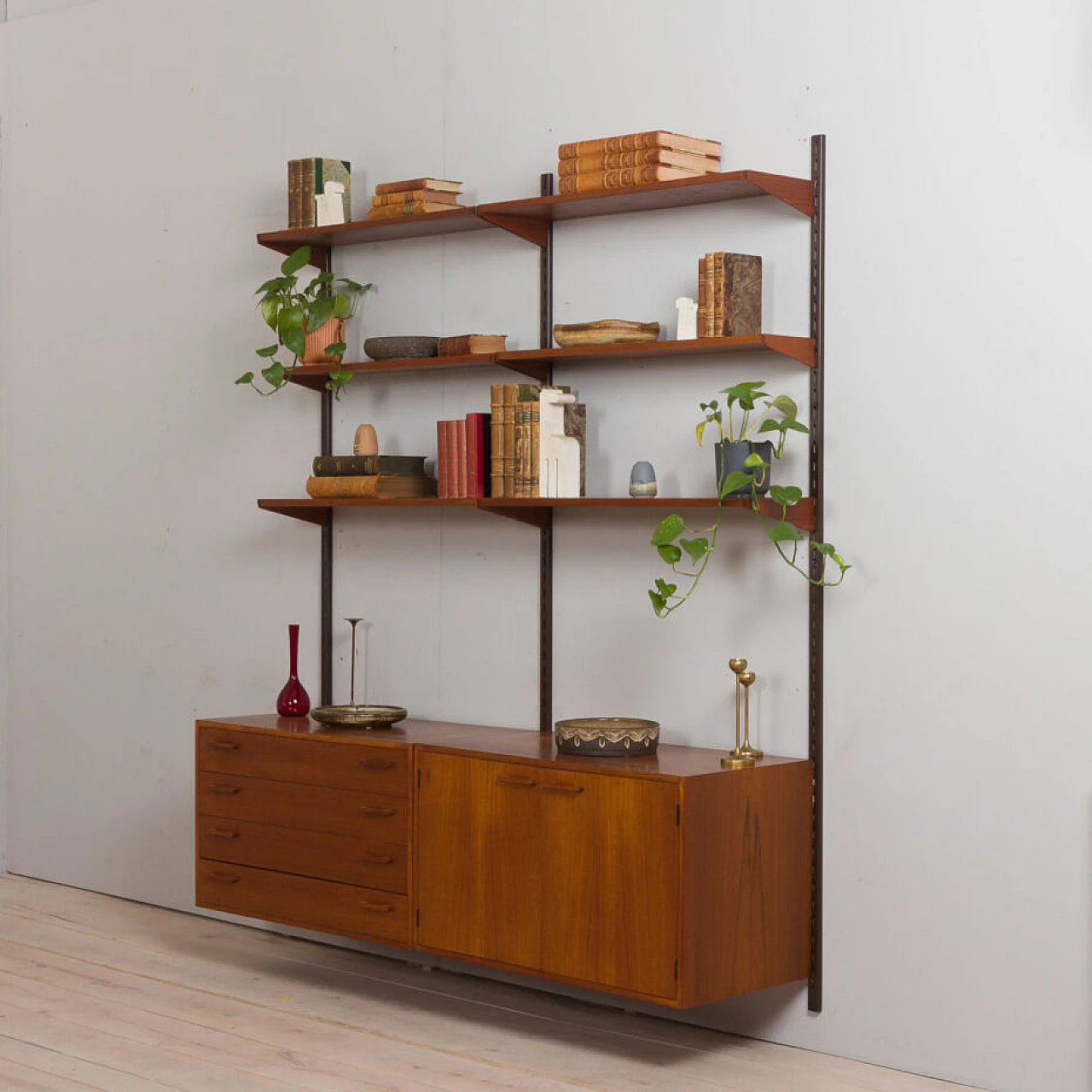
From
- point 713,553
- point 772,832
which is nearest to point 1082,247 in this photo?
point 713,553

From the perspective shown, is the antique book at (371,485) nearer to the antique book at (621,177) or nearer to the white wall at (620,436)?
the white wall at (620,436)

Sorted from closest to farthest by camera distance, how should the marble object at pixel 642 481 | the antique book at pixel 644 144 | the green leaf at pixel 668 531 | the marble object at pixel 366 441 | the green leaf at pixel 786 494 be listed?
the green leaf at pixel 786 494 → the green leaf at pixel 668 531 → the antique book at pixel 644 144 → the marble object at pixel 642 481 → the marble object at pixel 366 441

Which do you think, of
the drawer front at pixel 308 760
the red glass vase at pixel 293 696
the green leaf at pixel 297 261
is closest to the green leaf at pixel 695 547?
the drawer front at pixel 308 760

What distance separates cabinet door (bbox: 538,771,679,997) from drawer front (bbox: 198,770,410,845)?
515mm

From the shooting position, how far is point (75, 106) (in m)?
5.82

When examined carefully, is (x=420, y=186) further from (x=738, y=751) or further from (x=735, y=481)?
(x=738, y=751)

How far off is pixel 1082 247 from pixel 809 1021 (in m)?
1.96

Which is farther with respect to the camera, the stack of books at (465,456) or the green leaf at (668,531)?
the stack of books at (465,456)

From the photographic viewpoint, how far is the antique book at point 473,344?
4.45 meters

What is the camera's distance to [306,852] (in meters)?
4.47

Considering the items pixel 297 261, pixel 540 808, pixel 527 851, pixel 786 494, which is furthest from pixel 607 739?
pixel 297 261

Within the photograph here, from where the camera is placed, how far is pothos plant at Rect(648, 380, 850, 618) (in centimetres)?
384

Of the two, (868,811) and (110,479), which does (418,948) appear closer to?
(868,811)

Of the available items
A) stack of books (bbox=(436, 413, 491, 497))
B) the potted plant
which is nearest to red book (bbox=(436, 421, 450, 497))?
stack of books (bbox=(436, 413, 491, 497))
